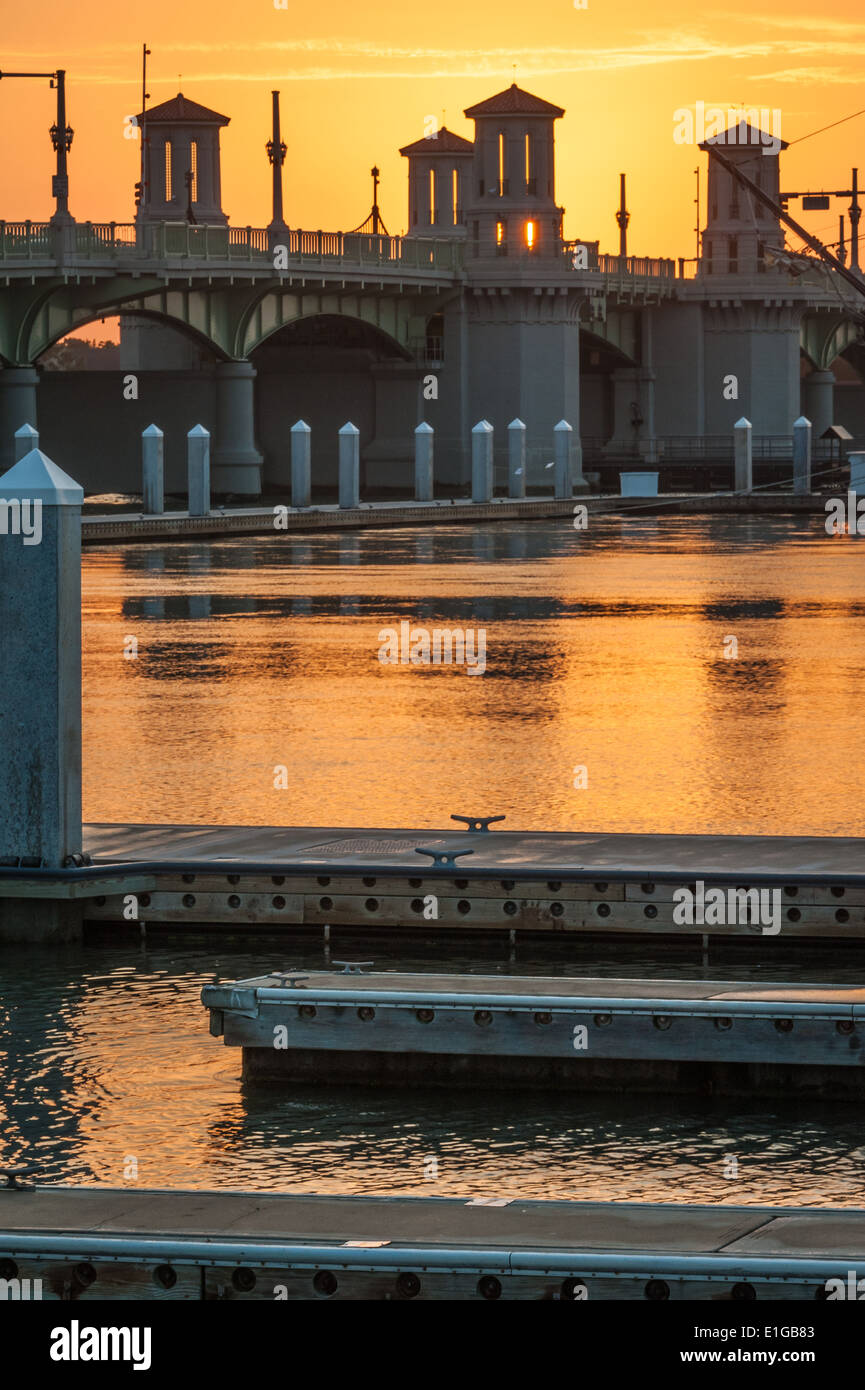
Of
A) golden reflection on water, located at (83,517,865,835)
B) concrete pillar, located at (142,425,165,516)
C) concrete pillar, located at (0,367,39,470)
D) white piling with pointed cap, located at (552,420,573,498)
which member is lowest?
golden reflection on water, located at (83,517,865,835)

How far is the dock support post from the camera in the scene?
14.6 m

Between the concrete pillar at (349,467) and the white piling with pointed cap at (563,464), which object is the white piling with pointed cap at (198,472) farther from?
the white piling with pointed cap at (563,464)

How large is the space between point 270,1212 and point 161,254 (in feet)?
221

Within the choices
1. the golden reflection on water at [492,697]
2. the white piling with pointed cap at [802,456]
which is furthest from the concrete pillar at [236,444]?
the golden reflection on water at [492,697]

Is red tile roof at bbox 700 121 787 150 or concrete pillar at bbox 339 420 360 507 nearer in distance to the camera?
concrete pillar at bbox 339 420 360 507

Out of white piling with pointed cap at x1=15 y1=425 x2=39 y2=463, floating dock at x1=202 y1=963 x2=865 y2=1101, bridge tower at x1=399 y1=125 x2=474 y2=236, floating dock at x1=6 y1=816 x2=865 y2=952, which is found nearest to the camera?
floating dock at x1=202 y1=963 x2=865 y2=1101

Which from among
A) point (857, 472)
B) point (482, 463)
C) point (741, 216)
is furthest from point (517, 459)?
point (741, 216)

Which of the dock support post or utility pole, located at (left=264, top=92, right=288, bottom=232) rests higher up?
utility pole, located at (left=264, top=92, right=288, bottom=232)

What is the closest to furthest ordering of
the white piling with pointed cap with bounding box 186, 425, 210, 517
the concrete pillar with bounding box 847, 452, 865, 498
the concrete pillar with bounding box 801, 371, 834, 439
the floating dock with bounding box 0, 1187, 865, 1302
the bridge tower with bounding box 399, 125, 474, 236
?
the floating dock with bounding box 0, 1187, 865, 1302, the white piling with pointed cap with bounding box 186, 425, 210, 517, the concrete pillar with bounding box 847, 452, 865, 498, the concrete pillar with bounding box 801, 371, 834, 439, the bridge tower with bounding box 399, 125, 474, 236

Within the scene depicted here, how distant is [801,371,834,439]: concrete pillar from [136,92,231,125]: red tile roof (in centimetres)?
3788

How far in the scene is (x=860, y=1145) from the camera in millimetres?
10641

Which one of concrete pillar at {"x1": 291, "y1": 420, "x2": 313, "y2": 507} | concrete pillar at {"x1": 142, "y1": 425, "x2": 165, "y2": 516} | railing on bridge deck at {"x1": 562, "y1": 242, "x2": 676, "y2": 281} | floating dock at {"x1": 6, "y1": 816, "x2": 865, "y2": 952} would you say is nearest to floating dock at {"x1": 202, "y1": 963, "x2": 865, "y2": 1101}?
floating dock at {"x1": 6, "y1": 816, "x2": 865, "y2": 952}

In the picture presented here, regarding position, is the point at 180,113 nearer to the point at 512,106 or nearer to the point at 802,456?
the point at 512,106

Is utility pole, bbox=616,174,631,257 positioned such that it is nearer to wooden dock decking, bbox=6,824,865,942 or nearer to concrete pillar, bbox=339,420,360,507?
concrete pillar, bbox=339,420,360,507
